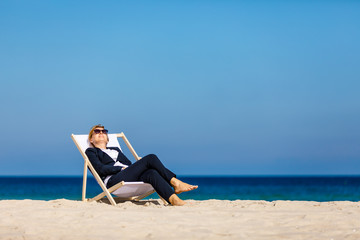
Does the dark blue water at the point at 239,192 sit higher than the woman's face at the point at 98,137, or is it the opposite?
the woman's face at the point at 98,137

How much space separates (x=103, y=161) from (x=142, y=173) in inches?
28.6

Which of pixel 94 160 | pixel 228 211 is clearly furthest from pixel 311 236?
pixel 94 160

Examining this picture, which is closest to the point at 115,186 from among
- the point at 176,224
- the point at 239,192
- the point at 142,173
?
the point at 142,173

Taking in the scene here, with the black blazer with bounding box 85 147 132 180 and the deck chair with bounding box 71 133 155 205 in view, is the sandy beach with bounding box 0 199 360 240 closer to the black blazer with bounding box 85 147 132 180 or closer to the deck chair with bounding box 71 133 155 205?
the deck chair with bounding box 71 133 155 205

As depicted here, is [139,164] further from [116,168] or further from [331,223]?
[331,223]

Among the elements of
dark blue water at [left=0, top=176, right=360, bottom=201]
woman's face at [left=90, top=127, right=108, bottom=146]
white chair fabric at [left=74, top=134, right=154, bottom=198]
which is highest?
woman's face at [left=90, top=127, right=108, bottom=146]

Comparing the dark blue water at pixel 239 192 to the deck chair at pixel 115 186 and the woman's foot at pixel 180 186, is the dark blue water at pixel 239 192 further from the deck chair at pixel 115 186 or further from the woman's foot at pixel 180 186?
the woman's foot at pixel 180 186

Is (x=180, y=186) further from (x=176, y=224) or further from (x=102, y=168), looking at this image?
(x=176, y=224)

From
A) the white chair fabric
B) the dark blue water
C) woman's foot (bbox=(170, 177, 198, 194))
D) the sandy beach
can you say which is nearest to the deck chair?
the white chair fabric

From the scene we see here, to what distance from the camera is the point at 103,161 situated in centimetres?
627

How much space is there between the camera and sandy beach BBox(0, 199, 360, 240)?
363cm

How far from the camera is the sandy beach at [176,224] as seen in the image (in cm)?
363

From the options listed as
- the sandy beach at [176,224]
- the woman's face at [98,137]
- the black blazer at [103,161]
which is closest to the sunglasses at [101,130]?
the woman's face at [98,137]

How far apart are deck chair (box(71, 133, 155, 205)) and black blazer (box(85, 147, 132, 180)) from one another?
0.18 ft
